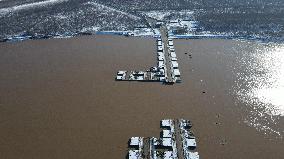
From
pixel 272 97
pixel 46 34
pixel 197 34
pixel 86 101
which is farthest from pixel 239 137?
pixel 46 34

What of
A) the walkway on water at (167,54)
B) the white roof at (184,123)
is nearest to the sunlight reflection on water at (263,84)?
the white roof at (184,123)

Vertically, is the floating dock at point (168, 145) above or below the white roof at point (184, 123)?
below

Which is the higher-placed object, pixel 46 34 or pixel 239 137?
pixel 46 34

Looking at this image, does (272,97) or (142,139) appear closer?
(142,139)

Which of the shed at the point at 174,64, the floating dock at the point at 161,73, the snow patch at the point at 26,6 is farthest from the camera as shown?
the snow patch at the point at 26,6

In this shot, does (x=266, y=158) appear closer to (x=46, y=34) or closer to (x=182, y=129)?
(x=182, y=129)

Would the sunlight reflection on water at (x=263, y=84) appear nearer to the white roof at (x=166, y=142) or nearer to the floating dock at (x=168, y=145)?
the floating dock at (x=168, y=145)
